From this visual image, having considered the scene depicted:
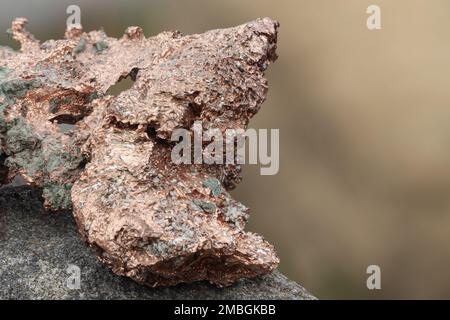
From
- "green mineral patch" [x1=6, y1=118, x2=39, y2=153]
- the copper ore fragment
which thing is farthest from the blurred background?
"green mineral patch" [x1=6, y1=118, x2=39, y2=153]

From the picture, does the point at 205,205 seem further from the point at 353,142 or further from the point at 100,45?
the point at 353,142

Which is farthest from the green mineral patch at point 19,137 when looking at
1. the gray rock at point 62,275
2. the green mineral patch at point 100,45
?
the green mineral patch at point 100,45

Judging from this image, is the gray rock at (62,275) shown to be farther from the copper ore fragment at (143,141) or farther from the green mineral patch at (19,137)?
the green mineral patch at (19,137)

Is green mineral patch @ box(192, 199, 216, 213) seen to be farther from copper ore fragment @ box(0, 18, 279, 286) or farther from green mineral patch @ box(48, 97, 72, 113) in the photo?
green mineral patch @ box(48, 97, 72, 113)
